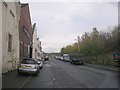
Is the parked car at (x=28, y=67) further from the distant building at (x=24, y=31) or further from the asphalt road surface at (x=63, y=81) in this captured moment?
the distant building at (x=24, y=31)

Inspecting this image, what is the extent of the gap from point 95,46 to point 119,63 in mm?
17028

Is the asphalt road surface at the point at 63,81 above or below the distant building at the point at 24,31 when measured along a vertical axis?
below

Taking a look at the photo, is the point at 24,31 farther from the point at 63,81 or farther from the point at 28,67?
the point at 63,81

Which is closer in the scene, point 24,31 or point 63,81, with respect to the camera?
point 63,81

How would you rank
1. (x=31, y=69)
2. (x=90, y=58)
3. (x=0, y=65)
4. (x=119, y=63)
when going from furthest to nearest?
1. (x=90, y=58)
2. (x=119, y=63)
3. (x=31, y=69)
4. (x=0, y=65)

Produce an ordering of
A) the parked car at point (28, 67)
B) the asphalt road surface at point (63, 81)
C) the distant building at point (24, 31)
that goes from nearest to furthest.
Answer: the asphalt road surface at point (63, 81) < the parked car at point (28, 67) < the distant building at point (24, 31)

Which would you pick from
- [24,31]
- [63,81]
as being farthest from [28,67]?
[24,31]

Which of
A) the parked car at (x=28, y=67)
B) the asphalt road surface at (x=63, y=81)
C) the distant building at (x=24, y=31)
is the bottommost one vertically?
the asphalt road surface at (x=63, y=81)

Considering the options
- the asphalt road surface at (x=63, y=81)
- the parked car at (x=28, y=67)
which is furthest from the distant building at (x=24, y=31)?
the asphalt road surface at (x=63, y=81)

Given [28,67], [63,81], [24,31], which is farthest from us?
[24,31]

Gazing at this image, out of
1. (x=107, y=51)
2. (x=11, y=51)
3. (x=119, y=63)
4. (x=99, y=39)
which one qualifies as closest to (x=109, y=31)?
(x=99, y=39)

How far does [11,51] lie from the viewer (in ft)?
88.7

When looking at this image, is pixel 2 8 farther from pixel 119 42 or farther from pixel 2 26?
pixel 119 42

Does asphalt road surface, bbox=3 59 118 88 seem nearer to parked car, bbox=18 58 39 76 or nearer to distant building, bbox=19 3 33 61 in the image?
parked car, bbox=18 58 39 76
